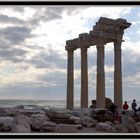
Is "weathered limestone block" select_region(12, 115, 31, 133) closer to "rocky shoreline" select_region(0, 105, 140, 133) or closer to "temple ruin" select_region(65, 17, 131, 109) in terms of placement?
"rocky shoreline" select_region(0, 105, 140, 133)

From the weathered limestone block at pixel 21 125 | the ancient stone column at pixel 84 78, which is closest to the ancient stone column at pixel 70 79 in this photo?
the ancient stone column at pixel 84 78

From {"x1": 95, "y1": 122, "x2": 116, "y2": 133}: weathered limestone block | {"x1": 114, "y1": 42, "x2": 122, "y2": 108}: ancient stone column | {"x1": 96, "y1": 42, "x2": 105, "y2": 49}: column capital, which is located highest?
{"x1": 96, "y1": 42, "x2": 105, "y2": 49}: column capital

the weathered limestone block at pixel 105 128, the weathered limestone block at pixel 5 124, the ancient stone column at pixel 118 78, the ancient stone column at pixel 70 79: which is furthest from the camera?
the ancient stone column at pixel 70 79

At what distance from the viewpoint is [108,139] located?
9102 millimetres

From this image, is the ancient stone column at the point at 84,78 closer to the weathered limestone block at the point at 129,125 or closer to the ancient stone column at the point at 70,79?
the ancient stone column at the point at 70,79

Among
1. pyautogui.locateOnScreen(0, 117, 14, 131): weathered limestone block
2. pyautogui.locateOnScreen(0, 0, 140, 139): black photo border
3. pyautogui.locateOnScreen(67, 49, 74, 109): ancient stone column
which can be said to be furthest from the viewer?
pyautogui.locateOnScreen(67, 49, 74, 109): ancient stone column

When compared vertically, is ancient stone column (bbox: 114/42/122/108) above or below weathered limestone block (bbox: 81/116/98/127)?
above

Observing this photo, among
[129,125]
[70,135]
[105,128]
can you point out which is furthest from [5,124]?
[70,135]

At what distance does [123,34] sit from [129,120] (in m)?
14.9

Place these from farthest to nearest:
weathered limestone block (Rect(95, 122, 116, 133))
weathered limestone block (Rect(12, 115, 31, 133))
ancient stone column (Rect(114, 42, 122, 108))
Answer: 1. ancient stone column (Rect(114, 42, 122, 108))
2. weathered limestone block (Rect(95, 122, 116, 133))
3. weathered limestone block (Rect(12, 115, 31, 133))

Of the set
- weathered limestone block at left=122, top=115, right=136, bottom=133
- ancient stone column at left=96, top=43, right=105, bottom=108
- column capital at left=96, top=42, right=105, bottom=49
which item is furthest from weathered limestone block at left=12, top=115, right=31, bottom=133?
column capital at left=96, top=42, right=105, bottom=49

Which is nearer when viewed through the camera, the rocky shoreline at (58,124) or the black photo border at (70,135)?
the black photo border at (70,135)

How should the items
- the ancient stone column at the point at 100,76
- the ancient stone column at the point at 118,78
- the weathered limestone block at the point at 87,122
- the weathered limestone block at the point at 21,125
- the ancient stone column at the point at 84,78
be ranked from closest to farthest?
1. the weathered limestone block at the point at 21,125
2. the weathered limestone block at the point at 87,122
3. the ancient stone column at the point at 100,76
4. the ancient stone column at the point at 118,78
5. the ancient stone column at the point at 84,78
